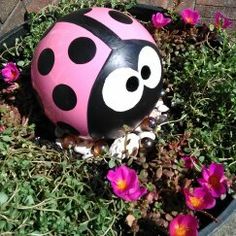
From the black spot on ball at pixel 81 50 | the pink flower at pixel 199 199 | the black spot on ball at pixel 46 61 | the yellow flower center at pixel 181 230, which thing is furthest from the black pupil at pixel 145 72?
the yellow flower center at pixel 181 230

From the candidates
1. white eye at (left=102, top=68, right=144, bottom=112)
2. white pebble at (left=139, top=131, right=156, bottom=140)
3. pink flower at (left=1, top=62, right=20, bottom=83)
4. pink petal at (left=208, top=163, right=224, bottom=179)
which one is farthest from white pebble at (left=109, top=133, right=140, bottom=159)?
pink flower at (left=1, top=62, right=20, bottom=83)

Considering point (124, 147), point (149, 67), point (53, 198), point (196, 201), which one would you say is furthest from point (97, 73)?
point (196, 201)

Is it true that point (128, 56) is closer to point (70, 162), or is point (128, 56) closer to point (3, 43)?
point (70, 162)

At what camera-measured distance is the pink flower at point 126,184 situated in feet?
6.15

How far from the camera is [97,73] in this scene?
2.06 m

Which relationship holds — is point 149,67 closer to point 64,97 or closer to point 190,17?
point 64,97

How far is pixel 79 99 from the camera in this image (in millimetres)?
2107

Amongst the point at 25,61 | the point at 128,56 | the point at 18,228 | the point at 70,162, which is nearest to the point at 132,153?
the point at 70,162

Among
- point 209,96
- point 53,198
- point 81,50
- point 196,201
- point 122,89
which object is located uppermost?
point 81,50

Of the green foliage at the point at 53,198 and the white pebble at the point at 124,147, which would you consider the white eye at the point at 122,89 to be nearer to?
the white pebble at the point at 124,147

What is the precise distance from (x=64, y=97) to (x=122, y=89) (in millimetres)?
229

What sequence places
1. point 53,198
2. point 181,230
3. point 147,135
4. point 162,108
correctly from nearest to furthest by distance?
point 181,230 < point 53,198 < point 147,135 < point 162,108

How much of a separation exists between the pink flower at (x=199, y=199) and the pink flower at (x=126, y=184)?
0.51 ft

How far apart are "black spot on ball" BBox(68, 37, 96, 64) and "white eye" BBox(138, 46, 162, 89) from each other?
0.19 meters
